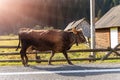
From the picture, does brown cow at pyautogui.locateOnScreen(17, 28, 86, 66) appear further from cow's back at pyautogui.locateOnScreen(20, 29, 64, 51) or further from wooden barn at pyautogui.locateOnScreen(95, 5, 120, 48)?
wooden barn at pyautogui.locateOnScreen(95, 5, 120, 48)

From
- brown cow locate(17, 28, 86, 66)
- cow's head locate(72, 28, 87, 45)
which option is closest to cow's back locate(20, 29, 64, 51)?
brown cow locate(17, 28, 86, 66)

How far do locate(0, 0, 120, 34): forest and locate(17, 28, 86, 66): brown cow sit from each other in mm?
85652

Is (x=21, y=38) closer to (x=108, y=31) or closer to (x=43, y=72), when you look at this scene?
(x=43, y=72)

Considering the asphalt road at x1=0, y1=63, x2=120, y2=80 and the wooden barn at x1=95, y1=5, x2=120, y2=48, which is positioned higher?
the asphalt road at x1=0, y1=63, x2=120, y2=80

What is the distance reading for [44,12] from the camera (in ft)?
366

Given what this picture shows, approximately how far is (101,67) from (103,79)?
5.82ft

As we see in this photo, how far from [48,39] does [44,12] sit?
100432 millimetres

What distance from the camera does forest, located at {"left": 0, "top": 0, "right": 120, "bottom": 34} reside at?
10619cm

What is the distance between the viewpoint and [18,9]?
125 metres

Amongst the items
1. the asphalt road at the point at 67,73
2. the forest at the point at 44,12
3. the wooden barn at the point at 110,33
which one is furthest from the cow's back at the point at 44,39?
the forest at the point at 44,12

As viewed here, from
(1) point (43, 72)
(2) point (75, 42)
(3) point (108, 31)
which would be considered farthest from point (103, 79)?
(3) point (108, 31)

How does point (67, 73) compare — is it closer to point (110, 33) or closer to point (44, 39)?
point (44, 39)

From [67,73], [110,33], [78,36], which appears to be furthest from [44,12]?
[67,73]

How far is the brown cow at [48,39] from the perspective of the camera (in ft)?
37.7
